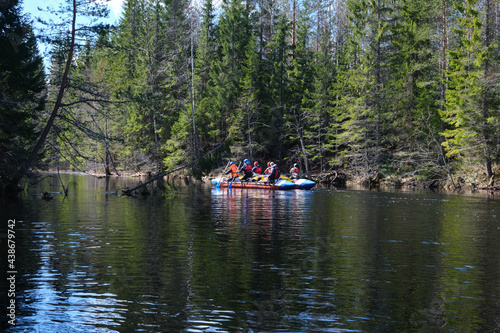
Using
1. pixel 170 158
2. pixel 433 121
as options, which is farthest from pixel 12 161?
pixel 433 121

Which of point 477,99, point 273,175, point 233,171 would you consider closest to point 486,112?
point 477,99

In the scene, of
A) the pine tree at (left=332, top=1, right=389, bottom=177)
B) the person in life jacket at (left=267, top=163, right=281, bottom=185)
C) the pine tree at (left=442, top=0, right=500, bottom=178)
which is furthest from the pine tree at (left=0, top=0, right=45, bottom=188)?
the pine tree at (left=332, top=1, right=389, bottom=177)

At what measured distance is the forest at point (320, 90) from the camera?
1332 inches

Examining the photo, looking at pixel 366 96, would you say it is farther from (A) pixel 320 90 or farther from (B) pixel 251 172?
(B) pixel 251 172

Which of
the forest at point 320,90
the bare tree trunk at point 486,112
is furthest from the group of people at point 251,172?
the bare tree trunk at point 486,112

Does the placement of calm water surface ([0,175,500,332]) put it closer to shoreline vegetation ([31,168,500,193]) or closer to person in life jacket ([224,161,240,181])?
shoreline vegetation ([31,168,500,193])

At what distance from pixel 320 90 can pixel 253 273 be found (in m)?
39.8

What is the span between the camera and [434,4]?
3628cm

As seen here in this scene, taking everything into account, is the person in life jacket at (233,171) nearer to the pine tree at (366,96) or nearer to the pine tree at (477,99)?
the pine tree at (366,96)

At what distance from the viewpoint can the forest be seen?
33.8 meters

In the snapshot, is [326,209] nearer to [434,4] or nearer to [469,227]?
[469,227]

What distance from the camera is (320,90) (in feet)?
154

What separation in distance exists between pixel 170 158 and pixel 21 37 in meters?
26.2

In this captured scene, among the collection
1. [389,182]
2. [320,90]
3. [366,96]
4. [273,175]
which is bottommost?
[389,182]
